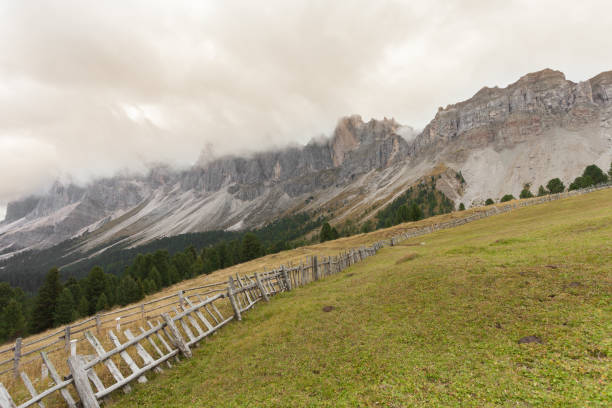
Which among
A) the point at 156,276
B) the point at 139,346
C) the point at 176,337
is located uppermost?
the point at 139,346

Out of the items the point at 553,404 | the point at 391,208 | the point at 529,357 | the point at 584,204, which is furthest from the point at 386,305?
the point at 391,208

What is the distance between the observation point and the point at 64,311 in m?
53.8

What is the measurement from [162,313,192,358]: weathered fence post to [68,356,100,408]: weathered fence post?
10.6ft

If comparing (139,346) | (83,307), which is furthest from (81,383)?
(83,307)

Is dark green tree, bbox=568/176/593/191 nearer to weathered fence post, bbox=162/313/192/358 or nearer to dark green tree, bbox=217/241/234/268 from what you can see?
dark green tree, bbox=217/241/234/268

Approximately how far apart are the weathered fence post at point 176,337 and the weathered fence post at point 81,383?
3.24 m

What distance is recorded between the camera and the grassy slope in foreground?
7.02m

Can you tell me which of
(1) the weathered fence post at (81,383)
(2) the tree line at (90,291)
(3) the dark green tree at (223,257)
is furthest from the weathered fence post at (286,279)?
(3) the dark green tree at (223,257)

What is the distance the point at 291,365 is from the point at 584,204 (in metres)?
55.5

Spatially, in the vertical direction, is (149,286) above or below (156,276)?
below

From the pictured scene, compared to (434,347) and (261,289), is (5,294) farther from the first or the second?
(434,347)

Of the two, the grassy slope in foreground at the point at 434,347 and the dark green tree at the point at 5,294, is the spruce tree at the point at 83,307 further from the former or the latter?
the grassy slope in foreground at the point at 434,347

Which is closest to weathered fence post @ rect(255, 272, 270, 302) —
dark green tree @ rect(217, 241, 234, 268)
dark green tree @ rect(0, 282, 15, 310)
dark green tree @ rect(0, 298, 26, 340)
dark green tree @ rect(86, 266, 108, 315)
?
dark green tree @ rect(86, 266, 108, 315)

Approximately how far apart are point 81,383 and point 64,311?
2505 inches
